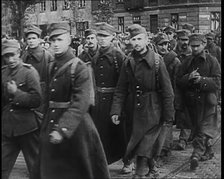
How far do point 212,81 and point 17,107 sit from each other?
3.47m

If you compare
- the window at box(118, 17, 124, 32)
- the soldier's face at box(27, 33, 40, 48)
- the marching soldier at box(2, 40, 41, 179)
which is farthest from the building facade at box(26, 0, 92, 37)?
the marching soldier at box(2, 40, 41, 179)

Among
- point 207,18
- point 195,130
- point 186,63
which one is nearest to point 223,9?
point 186,63

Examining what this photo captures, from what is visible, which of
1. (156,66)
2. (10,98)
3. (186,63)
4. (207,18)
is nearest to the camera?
(10,98)

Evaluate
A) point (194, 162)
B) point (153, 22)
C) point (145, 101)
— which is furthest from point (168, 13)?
point (145, 101)

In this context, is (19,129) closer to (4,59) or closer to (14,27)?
(4,59)

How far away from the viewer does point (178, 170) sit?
848 cm

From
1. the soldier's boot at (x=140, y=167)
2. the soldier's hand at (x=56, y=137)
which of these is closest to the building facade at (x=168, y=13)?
the soldier's boot at (x=140, y=167)

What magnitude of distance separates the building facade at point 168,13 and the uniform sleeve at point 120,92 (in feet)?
98.6

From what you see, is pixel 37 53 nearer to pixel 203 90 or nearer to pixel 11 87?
pixel 203 90

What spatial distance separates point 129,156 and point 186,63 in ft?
7.27

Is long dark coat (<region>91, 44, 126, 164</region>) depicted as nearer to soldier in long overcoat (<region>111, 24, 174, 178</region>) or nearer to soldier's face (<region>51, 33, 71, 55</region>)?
soldier in long overcoat (<region>111, 24, 174, 178</region>)

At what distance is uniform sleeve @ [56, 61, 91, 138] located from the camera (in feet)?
18.6

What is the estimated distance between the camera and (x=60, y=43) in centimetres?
603

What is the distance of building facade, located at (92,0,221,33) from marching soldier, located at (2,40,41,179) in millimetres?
31526
